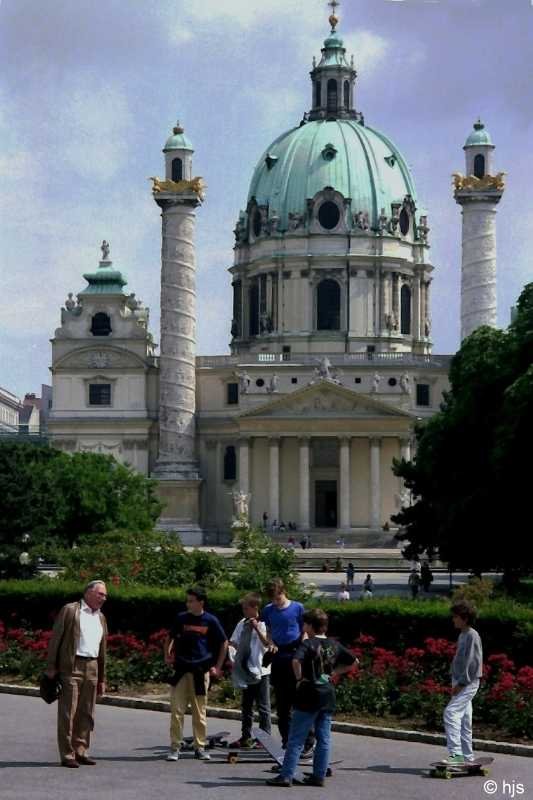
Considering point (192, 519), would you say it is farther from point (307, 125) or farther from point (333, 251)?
point (307, 125)

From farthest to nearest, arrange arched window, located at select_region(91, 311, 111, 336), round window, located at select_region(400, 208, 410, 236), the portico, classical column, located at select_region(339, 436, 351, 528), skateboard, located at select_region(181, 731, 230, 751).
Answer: round window, located at select_region(400, 208, 410, 236)
arched window, located at select_region(91, 311, 111, 336)
the portico
classical column, located at select_region(339, 436, 351, 528)
skateboard, located at select_region(181, 731, 230, 751)

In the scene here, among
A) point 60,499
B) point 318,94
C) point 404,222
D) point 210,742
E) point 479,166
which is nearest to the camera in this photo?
point 210,742

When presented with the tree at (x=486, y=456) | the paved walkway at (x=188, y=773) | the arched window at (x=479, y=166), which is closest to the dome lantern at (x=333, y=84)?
the arched window at (x=479, y=166)

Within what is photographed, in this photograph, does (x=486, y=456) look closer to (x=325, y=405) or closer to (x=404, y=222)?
(x=325, y=405)

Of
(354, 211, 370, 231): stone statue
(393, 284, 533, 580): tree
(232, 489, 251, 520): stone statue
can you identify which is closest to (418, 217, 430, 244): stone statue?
(354, 211, 370, 231): stone statue

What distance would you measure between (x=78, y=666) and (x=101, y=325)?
82.3m

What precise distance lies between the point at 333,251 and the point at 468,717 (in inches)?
3469

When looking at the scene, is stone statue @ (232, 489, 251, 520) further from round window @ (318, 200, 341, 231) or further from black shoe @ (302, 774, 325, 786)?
black shoe @ (302, 774, 325, 786)

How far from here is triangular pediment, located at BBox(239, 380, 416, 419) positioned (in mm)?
95188

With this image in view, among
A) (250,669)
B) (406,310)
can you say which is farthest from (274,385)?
(250,669)

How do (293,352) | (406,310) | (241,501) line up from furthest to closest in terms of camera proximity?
1. (406,310)
2. (293,352)
3. (241,501)

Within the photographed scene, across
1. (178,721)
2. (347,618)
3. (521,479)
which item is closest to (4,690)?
(347,618)

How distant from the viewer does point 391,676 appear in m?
23.6

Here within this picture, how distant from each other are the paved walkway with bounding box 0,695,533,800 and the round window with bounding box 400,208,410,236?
87655mm
